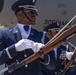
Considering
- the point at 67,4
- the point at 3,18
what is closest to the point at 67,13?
the point at 67,4

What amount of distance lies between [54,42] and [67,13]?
576cm

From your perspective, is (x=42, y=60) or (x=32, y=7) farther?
(x=32, y=7)

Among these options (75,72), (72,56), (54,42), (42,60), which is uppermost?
(54,42)

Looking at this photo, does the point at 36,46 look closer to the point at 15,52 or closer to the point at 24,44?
the point at 24,44

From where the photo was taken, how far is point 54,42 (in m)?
3.33

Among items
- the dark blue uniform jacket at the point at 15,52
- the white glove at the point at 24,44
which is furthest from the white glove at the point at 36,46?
the dark blue uniform jacket at the point at 15,52

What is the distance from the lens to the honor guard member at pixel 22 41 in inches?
150

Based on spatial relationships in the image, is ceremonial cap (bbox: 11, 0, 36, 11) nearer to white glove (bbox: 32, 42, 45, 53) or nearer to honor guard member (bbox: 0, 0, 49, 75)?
honor guard member (bbox: 0, 0, 49, 75)

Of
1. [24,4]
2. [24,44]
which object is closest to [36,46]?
[24,44]

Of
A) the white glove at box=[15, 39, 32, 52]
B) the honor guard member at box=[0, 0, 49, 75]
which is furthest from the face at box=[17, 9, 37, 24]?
the white glove at box=[15, 39, 32, 52]

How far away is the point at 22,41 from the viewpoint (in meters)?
3.68

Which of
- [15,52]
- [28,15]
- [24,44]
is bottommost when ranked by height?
[15,52]

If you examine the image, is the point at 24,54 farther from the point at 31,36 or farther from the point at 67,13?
the point at 67,13

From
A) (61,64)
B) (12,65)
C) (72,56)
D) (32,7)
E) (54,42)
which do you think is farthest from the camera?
(61,64)
